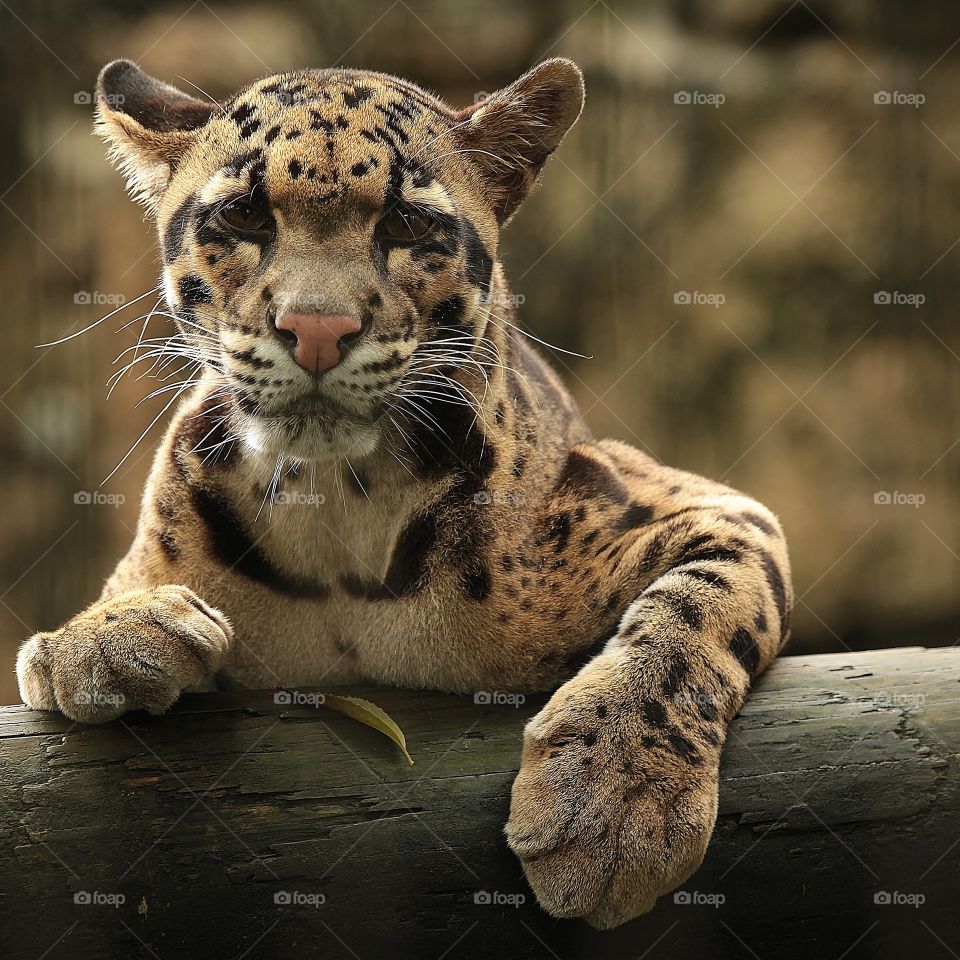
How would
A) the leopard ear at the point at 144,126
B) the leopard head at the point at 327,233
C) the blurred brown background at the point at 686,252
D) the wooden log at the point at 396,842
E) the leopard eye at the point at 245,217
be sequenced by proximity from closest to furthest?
the wooden log at the point at 396,842
the leopard head at the point at 327,233
the leopard eye at the point at 245,217
the leopard ear at the point at 144,126
the blurred brown background at the point at 686,252

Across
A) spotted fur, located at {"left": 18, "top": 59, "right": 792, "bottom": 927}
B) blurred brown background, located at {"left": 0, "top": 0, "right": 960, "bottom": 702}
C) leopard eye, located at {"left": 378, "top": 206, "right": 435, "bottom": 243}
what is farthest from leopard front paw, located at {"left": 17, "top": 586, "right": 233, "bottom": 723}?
blurred brown background, located at {"left": 0, "top": 0, "right": 960, "bottom": 702}

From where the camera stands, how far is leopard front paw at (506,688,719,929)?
3.32 m

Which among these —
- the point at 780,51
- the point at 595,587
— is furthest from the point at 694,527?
the point at 780,51

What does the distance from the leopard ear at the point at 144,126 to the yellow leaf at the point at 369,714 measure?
2.02m

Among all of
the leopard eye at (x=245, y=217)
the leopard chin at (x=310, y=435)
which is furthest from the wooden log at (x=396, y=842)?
the leopard eye at (x=245, y=217)

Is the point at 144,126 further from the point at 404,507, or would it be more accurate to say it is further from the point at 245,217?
the point at 404,507

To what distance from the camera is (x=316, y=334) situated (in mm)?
3594

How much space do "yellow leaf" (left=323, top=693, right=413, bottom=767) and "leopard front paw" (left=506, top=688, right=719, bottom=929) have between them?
1.23 ft

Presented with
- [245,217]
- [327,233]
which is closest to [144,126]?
[245,217]

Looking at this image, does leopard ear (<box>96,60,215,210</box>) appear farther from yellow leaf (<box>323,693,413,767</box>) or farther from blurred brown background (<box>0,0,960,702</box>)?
blurred brown background (<box>0,0,960,702</box>)

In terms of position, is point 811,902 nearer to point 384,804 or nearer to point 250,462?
point 384,804

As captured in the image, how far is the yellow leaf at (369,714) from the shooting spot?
12.0 ft

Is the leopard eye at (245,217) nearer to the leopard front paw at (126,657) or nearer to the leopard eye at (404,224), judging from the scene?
the leopard eye at (404,224)

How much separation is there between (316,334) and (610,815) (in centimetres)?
160
